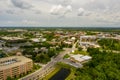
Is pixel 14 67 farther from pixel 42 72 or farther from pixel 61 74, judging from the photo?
pixel 61 74

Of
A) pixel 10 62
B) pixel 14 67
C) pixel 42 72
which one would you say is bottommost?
pixel 42 72

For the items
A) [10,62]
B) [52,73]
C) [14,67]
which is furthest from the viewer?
Answer: [52,73]

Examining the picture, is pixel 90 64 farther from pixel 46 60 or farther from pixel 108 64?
pixel 46 60

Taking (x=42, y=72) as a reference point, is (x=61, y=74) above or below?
below

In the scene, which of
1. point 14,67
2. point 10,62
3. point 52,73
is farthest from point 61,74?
point 10,62

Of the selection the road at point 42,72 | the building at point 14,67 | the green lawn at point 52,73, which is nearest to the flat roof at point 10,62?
the building at point 14,67

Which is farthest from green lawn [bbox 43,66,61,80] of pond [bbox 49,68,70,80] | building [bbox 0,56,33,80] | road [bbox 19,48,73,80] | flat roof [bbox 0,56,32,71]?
flat roof [bbox 0,56,32,71]

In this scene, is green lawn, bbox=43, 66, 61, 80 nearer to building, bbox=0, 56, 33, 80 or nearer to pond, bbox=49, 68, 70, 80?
pond, bbox=49, 68, 70, 80
